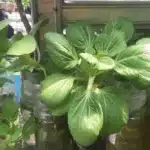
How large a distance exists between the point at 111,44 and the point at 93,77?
0.06 metres

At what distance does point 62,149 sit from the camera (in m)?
0.67

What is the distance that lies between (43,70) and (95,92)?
125 mm

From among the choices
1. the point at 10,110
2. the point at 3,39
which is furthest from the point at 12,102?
the point at 3,39

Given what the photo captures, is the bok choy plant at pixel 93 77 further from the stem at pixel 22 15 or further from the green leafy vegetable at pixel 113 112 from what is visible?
the stem at pixel 22 15

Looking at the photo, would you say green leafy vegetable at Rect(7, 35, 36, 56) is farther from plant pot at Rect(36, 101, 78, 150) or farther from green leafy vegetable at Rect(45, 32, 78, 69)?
plant pot at Rect(36, 101, 78, 150)

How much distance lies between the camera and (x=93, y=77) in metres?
0.52

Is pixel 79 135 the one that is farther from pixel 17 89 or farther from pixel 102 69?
pixel 17 89

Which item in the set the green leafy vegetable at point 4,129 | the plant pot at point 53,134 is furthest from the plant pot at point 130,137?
the green leafy vegetable at point 4,129

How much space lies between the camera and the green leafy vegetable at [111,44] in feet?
1.69

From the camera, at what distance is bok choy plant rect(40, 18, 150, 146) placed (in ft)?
1.54

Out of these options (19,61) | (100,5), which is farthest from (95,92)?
(100,5)

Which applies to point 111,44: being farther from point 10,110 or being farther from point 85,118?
point 10,110

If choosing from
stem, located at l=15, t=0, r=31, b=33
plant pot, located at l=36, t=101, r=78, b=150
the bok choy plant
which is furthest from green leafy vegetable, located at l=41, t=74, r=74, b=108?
stem, located at l=15, t=0, r=31, b=33

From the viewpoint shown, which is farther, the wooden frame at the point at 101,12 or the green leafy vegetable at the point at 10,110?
the wooden frame at the point at 101,12
